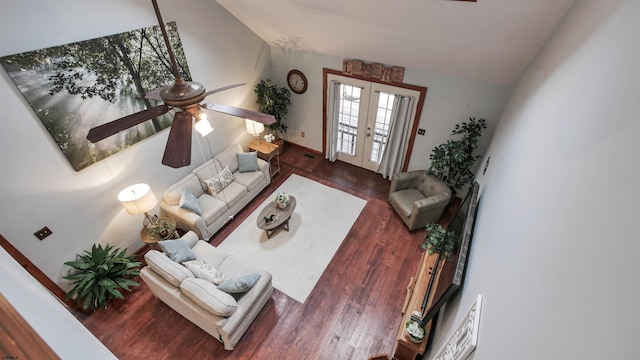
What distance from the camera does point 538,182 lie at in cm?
143

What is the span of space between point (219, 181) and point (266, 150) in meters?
1.17

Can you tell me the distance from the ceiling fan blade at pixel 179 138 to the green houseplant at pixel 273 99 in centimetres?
362

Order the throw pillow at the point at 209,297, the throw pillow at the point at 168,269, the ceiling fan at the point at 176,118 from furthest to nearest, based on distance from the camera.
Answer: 1. the throw pillow at the point at 168,269
2. the throw pillow at the point at 209,297
3. the ceiling fan at the point at 176,118

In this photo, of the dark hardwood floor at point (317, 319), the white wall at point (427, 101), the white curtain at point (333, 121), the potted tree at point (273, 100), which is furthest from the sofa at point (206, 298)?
the white wall at point (427, 101)

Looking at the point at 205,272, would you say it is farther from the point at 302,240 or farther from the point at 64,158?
the point at 64,158

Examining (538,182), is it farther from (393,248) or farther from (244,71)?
(244,71)

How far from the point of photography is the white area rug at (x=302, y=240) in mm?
4082

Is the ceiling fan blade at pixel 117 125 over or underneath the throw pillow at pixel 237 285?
over

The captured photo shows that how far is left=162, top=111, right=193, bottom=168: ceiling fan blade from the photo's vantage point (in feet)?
6.39

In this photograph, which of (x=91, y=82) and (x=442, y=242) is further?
(x=91, y=82)

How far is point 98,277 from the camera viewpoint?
11.8 feet

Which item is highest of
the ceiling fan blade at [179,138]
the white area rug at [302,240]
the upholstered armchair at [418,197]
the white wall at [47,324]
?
the ceiling fan blade at [179,138]

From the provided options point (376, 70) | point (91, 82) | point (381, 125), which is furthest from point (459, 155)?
point (91, 82)

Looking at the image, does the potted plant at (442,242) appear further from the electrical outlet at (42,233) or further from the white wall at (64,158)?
the electrical outlet at (42,233)
